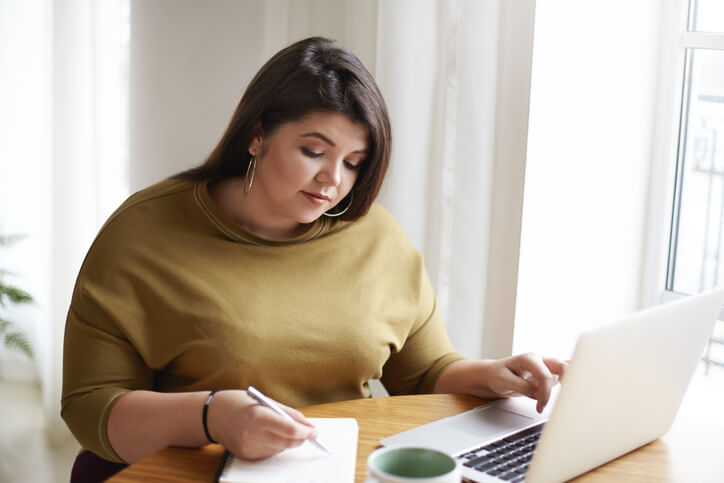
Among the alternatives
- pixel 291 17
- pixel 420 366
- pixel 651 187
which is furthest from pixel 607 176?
pixel 291 17

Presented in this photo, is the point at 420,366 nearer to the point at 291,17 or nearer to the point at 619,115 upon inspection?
the point at 619,115

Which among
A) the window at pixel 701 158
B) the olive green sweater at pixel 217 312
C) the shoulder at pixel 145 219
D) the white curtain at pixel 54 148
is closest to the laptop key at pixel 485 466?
the olive green sweater at pixel 217 312

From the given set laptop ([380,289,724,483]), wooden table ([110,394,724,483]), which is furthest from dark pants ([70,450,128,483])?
laptop ([380,289,724,483])

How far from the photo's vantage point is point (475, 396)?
52.6 inches

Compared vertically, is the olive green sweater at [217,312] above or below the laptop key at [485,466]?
above

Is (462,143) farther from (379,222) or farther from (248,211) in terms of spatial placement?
(248,211)

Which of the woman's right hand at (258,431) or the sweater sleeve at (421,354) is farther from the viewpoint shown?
the sweater sleeve at (421,354)

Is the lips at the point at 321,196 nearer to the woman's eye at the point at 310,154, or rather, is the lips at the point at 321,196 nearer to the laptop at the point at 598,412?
the woman's eye at the point at 310,154

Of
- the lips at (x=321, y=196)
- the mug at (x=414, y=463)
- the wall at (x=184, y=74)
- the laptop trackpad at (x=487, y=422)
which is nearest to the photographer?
the mug at (x=414, y=463)

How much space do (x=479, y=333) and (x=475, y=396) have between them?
2.11ft

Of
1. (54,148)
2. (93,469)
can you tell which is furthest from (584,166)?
(54,148)

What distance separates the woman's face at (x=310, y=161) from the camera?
4.39ft

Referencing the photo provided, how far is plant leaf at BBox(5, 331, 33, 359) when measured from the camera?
2449mm

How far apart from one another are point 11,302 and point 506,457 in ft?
6.21
